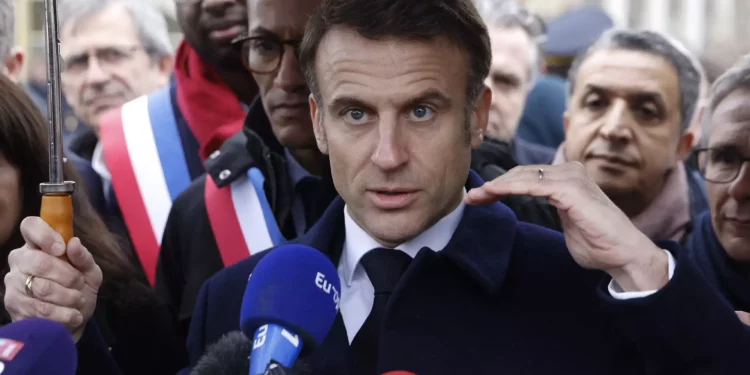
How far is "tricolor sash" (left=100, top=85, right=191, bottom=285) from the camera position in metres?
4.07

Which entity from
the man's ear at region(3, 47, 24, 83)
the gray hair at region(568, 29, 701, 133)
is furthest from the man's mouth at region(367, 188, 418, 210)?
the man's ear at region(3, 47, 24, 83)

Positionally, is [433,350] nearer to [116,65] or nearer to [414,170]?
[414,170]

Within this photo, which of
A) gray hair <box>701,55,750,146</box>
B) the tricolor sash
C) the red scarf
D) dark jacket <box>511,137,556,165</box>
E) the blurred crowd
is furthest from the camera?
dark jacket <box>511,137,556,165</box>

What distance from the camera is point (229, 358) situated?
214 centimetres

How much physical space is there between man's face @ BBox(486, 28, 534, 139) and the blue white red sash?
6.23 ft

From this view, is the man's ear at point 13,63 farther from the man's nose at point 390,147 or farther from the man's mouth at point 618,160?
the man's nose at point 390,147

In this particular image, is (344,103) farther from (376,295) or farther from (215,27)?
(215,27)

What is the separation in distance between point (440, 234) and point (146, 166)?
69.2 inches

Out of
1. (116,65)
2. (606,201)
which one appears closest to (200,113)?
(116,65)

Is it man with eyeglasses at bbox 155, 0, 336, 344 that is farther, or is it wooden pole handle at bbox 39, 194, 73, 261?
man with eyeglasses at bbox 155, 0, 336, 344

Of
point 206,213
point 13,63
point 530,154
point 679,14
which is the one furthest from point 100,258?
point 679,14

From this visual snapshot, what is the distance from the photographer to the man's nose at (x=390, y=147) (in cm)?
252

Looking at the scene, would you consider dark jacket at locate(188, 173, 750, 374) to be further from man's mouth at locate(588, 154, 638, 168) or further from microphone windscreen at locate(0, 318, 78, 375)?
man's mouth at locate(588, 154, 638, 168)

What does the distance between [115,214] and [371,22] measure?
1899 millimetres
